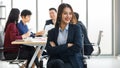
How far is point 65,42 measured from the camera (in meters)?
3.37

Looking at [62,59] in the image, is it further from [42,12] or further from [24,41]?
[42,12]

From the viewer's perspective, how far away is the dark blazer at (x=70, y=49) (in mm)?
3284

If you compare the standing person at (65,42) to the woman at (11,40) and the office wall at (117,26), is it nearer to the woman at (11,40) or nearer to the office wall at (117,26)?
A: the woman at (11,40)

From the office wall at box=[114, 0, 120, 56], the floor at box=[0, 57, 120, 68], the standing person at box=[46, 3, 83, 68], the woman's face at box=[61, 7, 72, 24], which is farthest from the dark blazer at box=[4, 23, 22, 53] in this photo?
the office wall at box=[114, 0, 120, 56]

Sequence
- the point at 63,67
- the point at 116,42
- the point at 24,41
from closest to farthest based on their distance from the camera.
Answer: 1. the point at 63,67
2. the point at 24,41
3. the point at 116,42

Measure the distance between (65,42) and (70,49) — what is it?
114 millimetres

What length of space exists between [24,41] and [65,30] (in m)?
1.65

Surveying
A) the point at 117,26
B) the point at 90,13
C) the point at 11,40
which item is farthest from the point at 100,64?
the point at 11,40

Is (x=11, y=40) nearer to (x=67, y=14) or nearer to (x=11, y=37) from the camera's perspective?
(x=11, y=37)

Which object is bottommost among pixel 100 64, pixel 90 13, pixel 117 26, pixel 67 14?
pixel 100 64

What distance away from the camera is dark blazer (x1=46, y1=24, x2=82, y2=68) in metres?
→ 3.28

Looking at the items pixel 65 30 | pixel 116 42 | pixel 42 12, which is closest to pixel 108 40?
pixel 116 42

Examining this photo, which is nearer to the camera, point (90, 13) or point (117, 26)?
point (117, 26)

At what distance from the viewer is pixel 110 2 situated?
953cm
